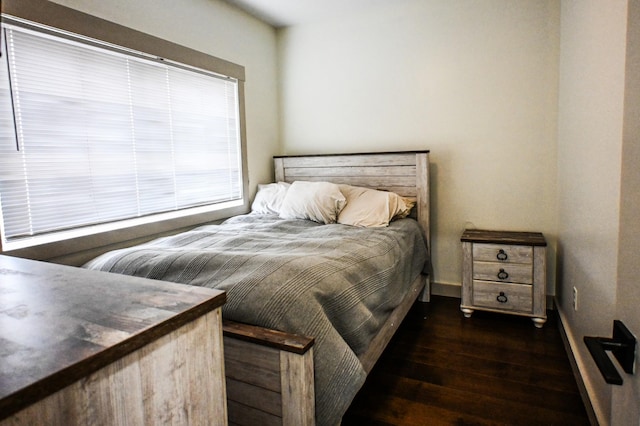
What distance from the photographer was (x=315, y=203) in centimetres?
291

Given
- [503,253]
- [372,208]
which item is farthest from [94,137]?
[503,253]

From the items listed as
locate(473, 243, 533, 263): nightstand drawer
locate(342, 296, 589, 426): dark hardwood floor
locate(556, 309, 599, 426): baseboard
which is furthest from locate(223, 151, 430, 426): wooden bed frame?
locate(473, 243, 533, 263): nightstand drawer

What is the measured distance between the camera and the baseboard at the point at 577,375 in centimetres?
161

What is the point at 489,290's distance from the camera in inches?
108

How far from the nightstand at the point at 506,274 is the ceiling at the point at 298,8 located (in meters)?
2.11

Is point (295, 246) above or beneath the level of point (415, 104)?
beneath

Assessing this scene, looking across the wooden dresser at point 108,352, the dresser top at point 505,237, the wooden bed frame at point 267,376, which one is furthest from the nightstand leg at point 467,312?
the wooden dresser at point 108,352

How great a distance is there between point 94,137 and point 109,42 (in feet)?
1.81

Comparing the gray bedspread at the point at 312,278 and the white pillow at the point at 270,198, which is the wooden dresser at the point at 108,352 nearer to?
the gray bedspread at the point at 312,278

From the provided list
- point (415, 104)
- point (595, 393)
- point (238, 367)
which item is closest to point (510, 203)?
point (415, 104)

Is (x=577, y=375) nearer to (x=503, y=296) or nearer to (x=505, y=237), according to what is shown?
(x=503, y=296)

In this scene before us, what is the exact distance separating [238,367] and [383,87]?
2706 millimetres

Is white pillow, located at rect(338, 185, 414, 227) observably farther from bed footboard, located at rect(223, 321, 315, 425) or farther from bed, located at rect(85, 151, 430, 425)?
bed footboard, located at rect(223, 321, 315, 425)

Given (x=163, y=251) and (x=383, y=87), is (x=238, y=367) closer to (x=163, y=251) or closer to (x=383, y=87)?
(x=163, y=251)
